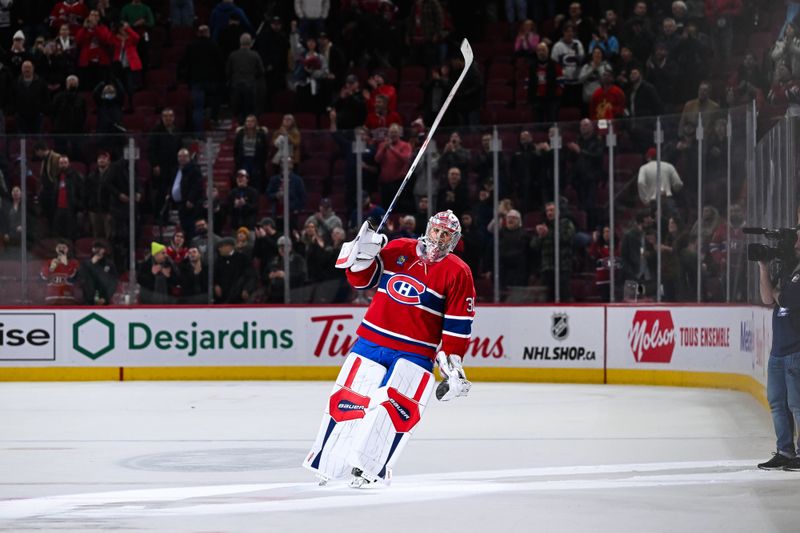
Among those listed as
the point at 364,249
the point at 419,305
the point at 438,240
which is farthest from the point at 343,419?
the point at 438,240

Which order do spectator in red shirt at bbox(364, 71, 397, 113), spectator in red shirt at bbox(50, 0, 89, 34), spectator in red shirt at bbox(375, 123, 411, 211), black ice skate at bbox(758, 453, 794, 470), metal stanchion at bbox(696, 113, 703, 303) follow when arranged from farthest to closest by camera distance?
spectator in red shirt at bbox(50, 0, 89, 34) → spectator in red shirt at bbox(364, 71, 397, 113) → spectator in red shirt at bbox(375, 123, 411, 211) → metal stanchion at bbox(696, 113, 703, 303) → black ice skate at bbox(758, 453, 794, 470)

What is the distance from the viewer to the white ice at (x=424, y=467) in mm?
6570

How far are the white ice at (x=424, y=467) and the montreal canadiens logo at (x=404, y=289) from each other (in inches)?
40.8

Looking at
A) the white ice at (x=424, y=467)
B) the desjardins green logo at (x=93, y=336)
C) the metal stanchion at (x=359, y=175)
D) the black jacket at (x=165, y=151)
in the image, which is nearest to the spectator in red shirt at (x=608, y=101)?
the metal stanchion at (x=359, y=175)

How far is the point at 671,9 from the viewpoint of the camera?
60.5 ft

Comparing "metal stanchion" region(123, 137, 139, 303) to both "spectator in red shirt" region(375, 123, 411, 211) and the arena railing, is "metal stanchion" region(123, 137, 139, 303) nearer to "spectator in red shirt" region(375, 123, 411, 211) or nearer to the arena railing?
the arena railing

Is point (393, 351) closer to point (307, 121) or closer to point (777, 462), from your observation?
point (777, 462)

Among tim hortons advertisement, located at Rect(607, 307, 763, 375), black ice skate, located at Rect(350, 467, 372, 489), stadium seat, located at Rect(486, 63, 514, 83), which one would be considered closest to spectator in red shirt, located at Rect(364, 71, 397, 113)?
stadium seat, located at Rect(486, 63, 514, 83)

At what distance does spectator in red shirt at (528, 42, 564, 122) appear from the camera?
17.9m

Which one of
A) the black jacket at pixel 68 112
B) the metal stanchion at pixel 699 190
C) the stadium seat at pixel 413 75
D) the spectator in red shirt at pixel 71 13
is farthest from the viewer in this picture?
the spectator in red shirt at pixel 71 13

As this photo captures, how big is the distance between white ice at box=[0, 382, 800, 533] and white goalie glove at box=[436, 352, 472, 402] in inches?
21.7

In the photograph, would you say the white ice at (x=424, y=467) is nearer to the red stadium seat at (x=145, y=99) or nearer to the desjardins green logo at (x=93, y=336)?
the desjardins green logo at (x=93, y=336)

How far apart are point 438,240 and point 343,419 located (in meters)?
1.11

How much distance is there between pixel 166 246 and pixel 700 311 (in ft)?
19.4
